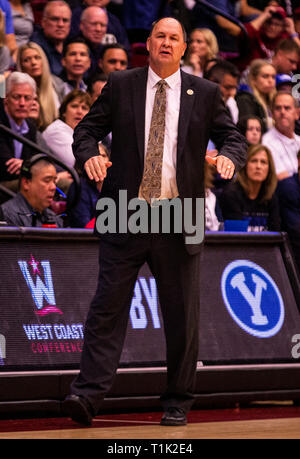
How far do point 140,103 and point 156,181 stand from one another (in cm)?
44

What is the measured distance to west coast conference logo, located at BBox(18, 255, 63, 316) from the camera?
18.6ft

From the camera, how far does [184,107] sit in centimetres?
490

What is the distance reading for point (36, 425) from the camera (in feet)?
16.8

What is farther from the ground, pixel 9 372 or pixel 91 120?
pixel 91 120

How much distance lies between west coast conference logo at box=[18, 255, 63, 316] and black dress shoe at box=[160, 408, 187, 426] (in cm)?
118

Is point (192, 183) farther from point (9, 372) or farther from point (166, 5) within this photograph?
point (166, 5)

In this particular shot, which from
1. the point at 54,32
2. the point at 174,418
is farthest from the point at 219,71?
the point at 174,418

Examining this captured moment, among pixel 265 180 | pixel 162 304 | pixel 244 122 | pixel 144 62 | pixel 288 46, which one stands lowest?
pixel 162 304

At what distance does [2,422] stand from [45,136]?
3.75 m

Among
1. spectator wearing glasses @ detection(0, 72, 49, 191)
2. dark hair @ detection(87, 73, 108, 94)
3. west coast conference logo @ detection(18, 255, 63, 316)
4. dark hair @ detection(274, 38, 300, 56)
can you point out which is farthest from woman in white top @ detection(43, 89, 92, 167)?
dark hair @ detection(274, 38, 300, 56)

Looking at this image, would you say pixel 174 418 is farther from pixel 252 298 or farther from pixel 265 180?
pixel 265 180

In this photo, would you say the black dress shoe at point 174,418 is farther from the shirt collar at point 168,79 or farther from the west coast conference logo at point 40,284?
the shirt collar at point 168,79

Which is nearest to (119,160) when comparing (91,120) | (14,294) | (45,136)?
(91,120)
